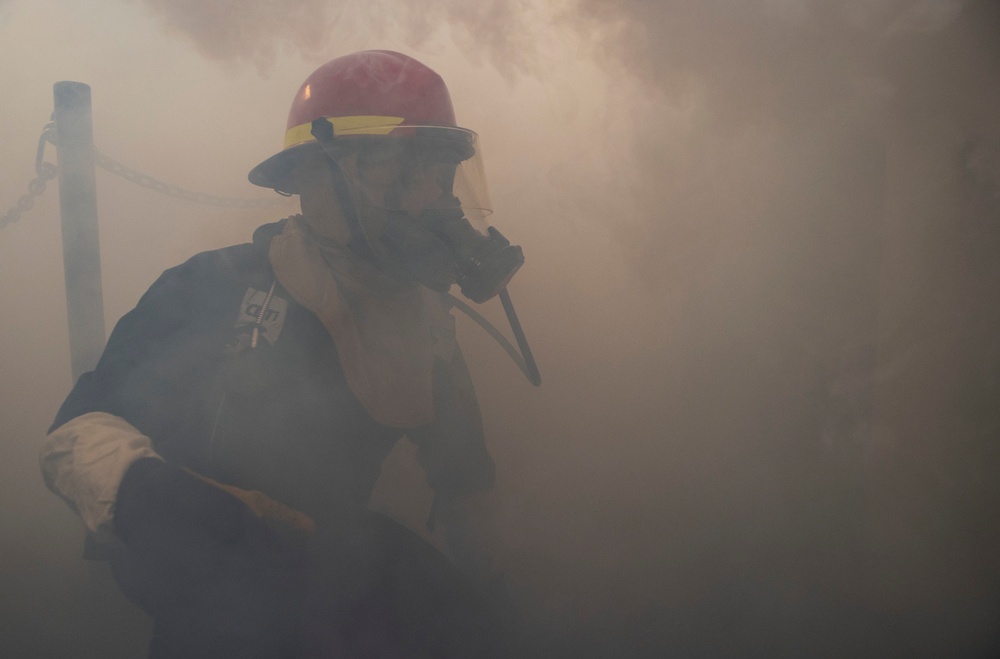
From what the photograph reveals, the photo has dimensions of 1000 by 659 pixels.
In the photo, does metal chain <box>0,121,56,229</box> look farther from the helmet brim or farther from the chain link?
the helmet brim

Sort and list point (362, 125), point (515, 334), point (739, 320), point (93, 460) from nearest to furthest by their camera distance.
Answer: point (93, 460) < point (362, 125) < point (515, 334) < point (739, 320)

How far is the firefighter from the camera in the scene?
0.98 metres

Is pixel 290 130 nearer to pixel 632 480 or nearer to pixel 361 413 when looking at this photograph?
pixel 361 413

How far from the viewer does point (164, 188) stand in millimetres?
1265

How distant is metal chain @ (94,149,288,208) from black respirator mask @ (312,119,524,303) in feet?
0.88

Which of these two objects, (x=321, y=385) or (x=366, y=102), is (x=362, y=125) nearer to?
(x=366, y=102)

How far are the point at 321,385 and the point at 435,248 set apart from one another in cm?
33

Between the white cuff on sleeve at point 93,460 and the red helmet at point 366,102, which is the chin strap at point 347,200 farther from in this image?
the white cuff on sleeve at point 93,460

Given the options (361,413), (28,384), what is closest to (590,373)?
(361,413)

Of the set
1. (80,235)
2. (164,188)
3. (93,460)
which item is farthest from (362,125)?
(93,460)

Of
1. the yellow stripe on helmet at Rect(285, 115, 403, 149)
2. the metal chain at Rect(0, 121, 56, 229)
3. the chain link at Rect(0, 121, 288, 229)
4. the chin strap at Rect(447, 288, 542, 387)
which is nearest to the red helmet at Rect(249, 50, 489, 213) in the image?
the yellow stripe on helmet at Rect(285, 115, 403, 149)

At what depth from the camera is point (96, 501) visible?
0.89m

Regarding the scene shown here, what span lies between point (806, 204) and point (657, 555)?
3.03ft

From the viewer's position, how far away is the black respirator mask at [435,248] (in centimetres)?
118
